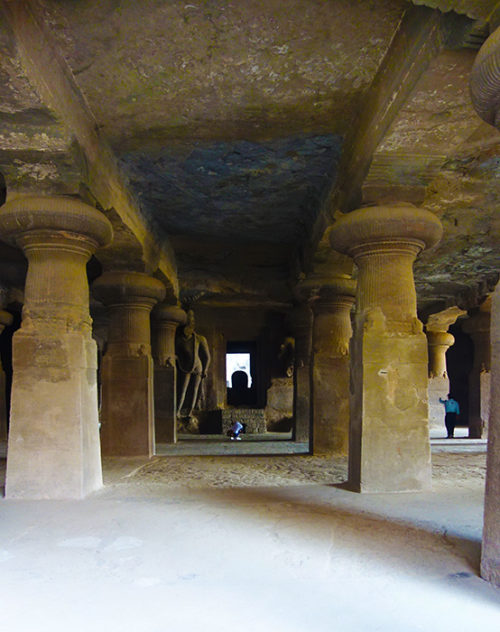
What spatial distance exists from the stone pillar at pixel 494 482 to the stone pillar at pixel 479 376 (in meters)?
9.91

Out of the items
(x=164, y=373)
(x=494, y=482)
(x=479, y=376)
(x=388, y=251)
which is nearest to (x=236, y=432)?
(x=164, y=373)

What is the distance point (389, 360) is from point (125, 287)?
393 centimetres

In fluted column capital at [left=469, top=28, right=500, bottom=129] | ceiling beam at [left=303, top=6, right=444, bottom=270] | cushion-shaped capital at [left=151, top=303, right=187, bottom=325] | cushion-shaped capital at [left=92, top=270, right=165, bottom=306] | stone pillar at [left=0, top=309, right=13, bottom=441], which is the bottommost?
stone pillar at [left=0, top=309, right=13, bottom=441]

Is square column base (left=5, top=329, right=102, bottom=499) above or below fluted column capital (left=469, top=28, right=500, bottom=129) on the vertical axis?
below

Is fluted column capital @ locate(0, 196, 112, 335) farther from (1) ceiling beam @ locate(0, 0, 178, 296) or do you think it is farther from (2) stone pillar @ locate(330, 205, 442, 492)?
(2) stone pillar @ locate(330, 205, 442, 492)

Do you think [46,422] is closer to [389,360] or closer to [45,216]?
[45,216]

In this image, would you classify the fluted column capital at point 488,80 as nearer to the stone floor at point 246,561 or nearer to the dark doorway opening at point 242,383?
the stone floor at point 246,561

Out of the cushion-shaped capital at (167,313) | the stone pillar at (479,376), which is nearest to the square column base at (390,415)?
the cushion-shaped capital at (167,313)

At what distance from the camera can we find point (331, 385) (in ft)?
25.5

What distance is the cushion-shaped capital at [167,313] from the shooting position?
1059 centimetres

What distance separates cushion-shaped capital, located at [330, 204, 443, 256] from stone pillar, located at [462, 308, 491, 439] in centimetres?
773

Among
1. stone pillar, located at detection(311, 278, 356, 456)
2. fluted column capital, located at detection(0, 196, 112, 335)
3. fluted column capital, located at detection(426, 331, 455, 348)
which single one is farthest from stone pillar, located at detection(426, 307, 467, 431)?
fluted column capital, located at detection(0, 196, 112, 335)

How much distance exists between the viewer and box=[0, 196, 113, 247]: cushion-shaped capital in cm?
465

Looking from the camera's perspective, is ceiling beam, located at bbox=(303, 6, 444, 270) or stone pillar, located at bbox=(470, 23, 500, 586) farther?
ceiling beam, located at bbox=(303, 6, 444, 270)
